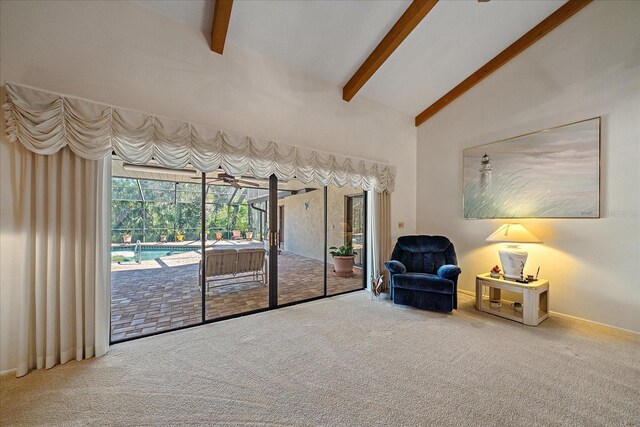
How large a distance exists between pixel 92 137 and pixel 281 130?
208 cm

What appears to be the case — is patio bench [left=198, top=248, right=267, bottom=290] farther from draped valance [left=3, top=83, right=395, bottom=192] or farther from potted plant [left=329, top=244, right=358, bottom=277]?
potted plant [left=329, top=244, right=358, bottom=277]

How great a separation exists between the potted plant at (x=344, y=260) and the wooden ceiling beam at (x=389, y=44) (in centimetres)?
300

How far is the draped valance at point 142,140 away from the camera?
83.4 inches

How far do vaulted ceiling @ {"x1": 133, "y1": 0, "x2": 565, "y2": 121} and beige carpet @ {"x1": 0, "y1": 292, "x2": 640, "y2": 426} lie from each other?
145 inches

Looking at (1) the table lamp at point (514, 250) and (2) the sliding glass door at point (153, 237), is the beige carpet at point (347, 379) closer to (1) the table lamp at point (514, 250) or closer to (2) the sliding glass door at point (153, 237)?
(2) the sliding glass door at point (153, 237)

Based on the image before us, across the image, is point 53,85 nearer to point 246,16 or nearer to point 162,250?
point 246,16

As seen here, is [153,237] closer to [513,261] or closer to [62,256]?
[62,256]

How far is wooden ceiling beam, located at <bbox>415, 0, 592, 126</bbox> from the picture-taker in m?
3.25

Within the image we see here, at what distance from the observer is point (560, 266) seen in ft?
11.1

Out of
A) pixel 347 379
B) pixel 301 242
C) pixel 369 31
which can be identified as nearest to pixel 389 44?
pixel 369 31

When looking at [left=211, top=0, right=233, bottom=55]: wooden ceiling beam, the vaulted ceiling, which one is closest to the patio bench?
[left=211, top=0, right=233, bottom=55]: wooden ceiling beam

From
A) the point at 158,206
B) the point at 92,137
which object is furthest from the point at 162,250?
the point at 92,137

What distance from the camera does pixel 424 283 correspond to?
355 centimetres

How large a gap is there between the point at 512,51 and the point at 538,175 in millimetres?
1899
